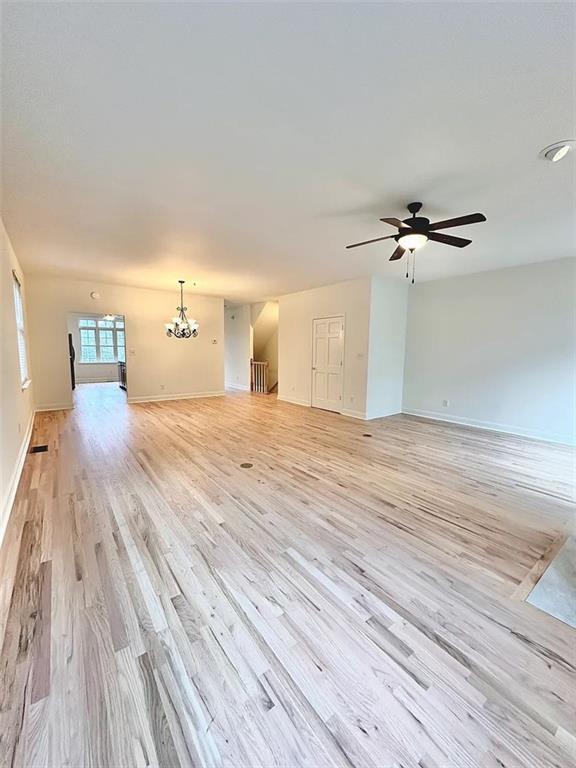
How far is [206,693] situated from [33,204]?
4146mm

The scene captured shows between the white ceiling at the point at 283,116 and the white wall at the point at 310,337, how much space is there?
8.76 feet

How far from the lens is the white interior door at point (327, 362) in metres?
6.86

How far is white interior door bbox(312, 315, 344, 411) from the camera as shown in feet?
22.5

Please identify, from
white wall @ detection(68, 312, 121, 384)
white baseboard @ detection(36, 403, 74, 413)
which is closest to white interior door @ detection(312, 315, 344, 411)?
white baseboard @ detection(36, 403, 74, 413)

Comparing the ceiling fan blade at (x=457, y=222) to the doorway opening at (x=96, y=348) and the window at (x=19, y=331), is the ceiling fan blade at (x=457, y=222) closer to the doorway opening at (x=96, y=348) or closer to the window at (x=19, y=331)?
the window at (x=19, y=331)

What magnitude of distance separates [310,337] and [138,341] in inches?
165

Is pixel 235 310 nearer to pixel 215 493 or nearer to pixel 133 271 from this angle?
pixel 133 271

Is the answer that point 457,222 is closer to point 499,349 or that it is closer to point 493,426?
point 499,349

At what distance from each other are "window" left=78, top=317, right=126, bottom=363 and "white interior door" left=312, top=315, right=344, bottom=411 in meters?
8.33

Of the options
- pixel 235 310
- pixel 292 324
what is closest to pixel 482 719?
pixel 292 324

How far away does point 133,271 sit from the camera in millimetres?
5855

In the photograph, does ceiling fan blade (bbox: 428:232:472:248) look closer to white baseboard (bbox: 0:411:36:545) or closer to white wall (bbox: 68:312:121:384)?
white baseboard (bbox: 0:411:36:545)

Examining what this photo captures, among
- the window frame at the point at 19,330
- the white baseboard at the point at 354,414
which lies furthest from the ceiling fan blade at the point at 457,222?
the window frame at the point at 19,330

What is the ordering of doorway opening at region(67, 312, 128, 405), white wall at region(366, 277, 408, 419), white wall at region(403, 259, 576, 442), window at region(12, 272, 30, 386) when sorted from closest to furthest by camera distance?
window at region(12, 272, 30, 386) → white wall at region(403, 259, 576, 442) → white wall at region(366, 277, 408, 419) → doorway opening at region(67, 312, 128, 405)
